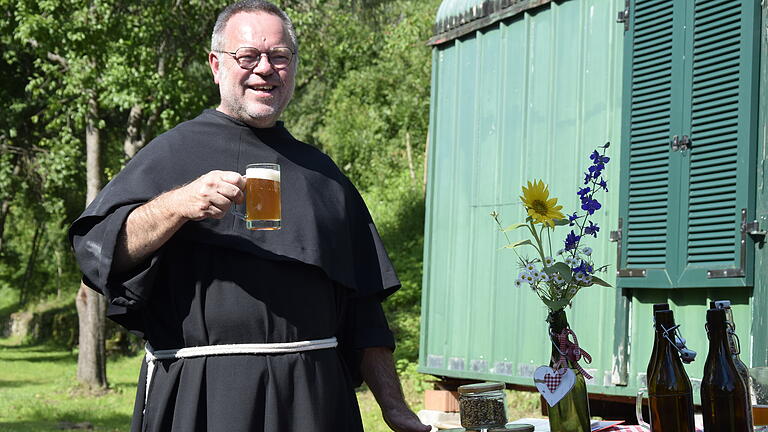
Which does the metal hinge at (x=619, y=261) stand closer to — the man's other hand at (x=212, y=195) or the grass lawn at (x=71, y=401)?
the man's other hand at (x=212, y=195)

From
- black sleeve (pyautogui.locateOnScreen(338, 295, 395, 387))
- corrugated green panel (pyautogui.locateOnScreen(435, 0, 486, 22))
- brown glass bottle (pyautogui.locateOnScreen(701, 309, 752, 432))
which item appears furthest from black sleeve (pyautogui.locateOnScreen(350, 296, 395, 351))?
corrugated green panel (pyautogui.locateOnScreen(435, 0, 486, 22))

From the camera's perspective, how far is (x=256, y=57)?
2.92m

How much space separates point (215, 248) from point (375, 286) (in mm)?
578

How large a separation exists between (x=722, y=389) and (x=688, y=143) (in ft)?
12.8

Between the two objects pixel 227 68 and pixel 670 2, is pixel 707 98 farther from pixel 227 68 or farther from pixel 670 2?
pixel 227 68

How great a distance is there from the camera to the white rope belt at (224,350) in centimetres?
280

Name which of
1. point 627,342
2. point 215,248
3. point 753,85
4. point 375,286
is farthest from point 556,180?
point 215,248

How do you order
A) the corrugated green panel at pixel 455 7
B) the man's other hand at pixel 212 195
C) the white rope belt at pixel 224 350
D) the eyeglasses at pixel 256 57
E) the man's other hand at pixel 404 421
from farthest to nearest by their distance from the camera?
the corrugated green panel at pixel 455 7 → the man's other hand at pixel 404 421 → the eyeglasses at pixel 256 57 → the white rope belt at pixel 224 350 → the man's other hand at pixel 212 195

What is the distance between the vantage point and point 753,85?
5.81m

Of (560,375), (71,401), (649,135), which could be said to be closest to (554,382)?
(560,375)

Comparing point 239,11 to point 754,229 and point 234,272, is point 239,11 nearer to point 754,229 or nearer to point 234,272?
point 234,272

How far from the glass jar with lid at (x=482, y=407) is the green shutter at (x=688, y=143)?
3.39 metres

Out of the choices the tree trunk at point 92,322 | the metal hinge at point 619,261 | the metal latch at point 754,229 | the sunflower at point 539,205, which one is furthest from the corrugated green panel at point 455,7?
the tree trunk at point 92,322

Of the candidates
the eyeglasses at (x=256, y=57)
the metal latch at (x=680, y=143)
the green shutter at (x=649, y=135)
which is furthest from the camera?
the green shutter at (x=649, y=135)
